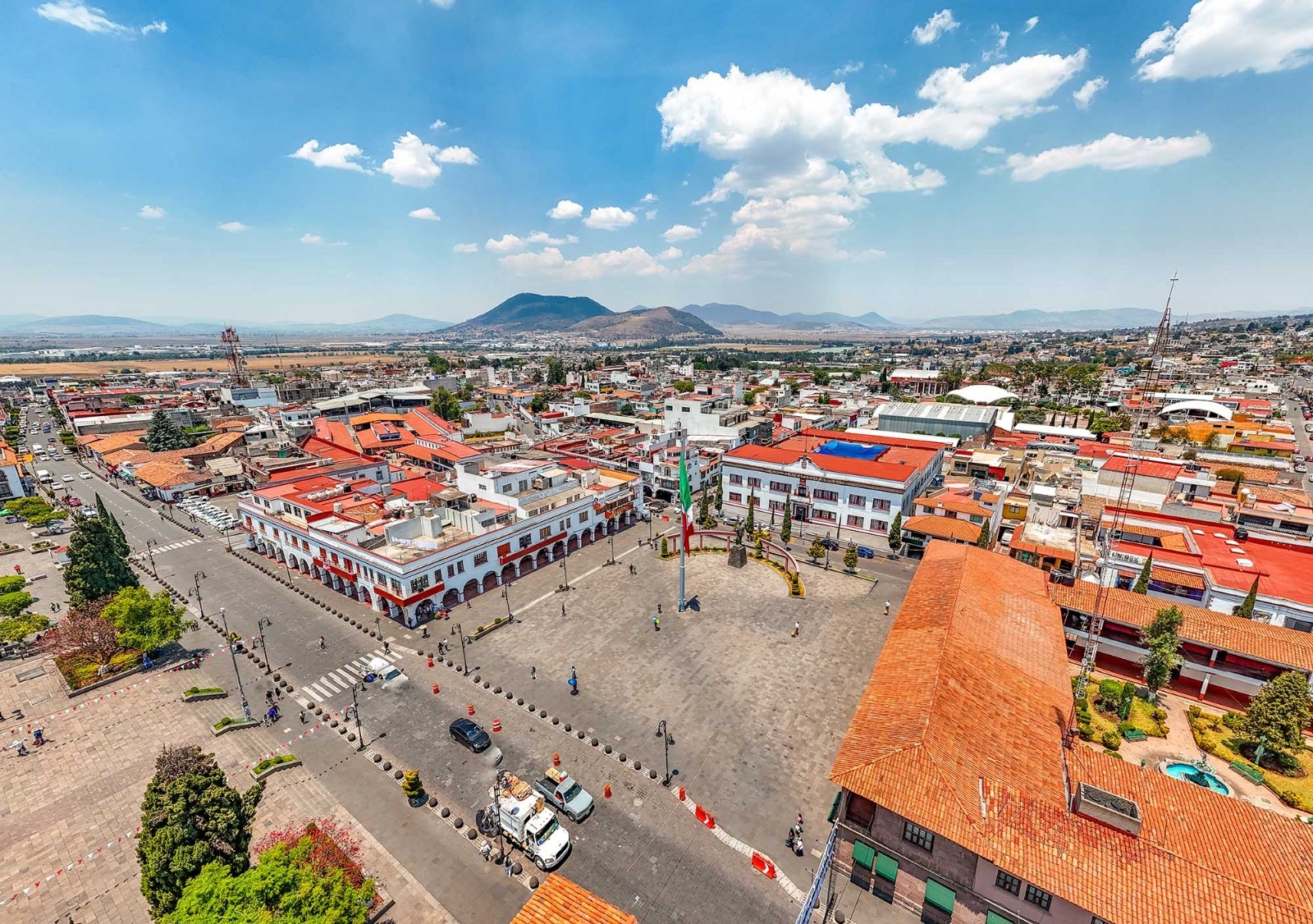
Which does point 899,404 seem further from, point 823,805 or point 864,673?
point 823,805

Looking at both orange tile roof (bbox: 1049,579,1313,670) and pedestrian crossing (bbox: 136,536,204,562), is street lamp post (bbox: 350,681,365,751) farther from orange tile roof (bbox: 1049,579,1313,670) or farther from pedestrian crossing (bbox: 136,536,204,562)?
orange tile roof (bbox: 1049,579,1313,670)

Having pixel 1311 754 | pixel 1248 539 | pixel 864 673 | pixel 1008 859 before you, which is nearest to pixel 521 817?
pixel 1008 859

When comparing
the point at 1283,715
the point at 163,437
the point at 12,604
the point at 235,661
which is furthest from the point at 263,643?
the point at 163,437

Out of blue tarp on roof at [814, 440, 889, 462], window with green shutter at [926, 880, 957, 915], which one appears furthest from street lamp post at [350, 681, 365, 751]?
blue tarp on roof at [814, 440, 889, 462]

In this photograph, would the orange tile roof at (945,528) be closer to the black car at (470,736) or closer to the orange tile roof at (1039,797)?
the orange tile roof at (1039,797)

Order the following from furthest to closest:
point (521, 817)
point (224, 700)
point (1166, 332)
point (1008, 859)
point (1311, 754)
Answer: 1. point (224, 700)
2. point (1166, 332)
3. point (1311, 754)
4. point (521, 817)
5. point (1008, 859)

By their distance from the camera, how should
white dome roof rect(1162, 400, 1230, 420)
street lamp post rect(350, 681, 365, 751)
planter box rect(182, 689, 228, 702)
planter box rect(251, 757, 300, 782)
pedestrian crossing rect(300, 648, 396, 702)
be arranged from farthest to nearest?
white dome roof rect(1162, 400, 1230, 420) → pedestrian crossing rect(300, 648, 396, 702) → planter box rect(182, 689, 228, 702) → street lamp post rect(350, 681, 365, 751) → planter box rect(251, 757, 300, 782)
